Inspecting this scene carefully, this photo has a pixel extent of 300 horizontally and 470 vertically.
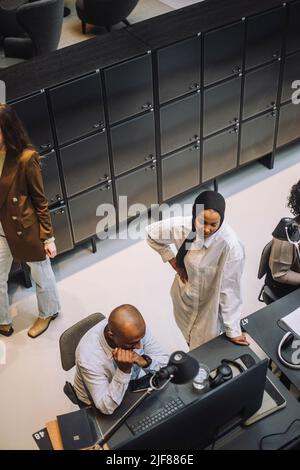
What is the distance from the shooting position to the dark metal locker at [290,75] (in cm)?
465

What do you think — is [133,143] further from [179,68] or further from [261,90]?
[261,90]

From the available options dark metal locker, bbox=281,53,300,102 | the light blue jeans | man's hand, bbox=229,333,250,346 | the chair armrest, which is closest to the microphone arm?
man's hand, bbox=229,333,250,346

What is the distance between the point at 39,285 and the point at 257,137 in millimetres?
2181

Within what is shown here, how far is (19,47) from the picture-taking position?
15.8ft

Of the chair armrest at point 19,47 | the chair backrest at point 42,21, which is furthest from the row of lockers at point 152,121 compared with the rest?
the chair armrest at point 19,47

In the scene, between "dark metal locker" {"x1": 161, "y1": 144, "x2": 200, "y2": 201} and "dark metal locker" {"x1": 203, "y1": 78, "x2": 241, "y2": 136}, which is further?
"dark metal locker" {"x1": 161, "y1": 144, "x2": 200, "y2": 201}

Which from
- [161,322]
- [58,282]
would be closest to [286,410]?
[161,322]

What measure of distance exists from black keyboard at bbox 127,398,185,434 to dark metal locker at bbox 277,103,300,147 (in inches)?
117

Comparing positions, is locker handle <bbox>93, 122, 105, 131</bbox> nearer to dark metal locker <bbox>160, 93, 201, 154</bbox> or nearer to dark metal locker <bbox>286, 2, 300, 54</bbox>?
dark metal locker <bbox>160, 93, 201, 154</bbox>

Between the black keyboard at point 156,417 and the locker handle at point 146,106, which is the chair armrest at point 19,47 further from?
the black keyboard at point 156,417

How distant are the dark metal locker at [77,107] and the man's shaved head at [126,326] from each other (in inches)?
65.3

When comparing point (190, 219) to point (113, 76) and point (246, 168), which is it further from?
point (246, 168)

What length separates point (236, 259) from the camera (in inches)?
112

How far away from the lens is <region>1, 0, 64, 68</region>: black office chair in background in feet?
14.5
